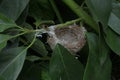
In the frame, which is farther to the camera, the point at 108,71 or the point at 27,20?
the point at 27,20

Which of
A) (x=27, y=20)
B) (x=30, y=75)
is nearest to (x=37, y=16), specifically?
(x=27, y=20)

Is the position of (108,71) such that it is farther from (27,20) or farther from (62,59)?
(27,20)

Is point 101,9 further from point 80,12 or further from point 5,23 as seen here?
point 5,23

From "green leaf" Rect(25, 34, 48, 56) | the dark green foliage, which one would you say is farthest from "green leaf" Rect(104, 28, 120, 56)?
"green leaf" Rect(25, 34, 48, 56)

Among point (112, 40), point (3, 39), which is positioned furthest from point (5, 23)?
point (112, 40)

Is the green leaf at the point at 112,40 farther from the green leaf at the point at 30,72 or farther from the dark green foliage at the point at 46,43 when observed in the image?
the green leaf at the point at 30,72

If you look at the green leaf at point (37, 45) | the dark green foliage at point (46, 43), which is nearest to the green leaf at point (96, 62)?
the dark green foliage at point (46, 43)

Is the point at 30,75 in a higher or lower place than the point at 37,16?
lower

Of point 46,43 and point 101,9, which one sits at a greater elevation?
point 101,9
